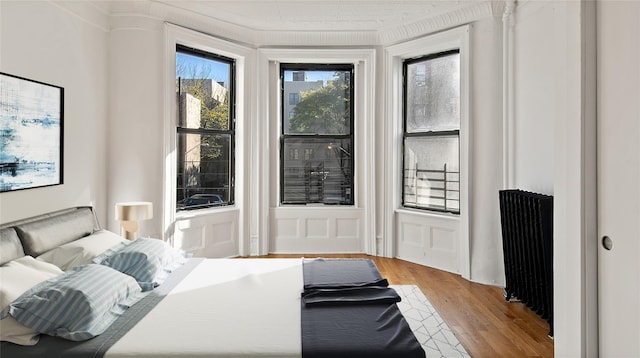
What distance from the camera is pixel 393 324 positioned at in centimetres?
206

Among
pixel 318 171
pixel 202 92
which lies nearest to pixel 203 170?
pixel 202 92

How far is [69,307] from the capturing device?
192cm

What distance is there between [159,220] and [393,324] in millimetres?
3145

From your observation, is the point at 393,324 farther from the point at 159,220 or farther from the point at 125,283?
the point at 159,220

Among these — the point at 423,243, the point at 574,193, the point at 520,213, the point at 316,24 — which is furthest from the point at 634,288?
the point at 316,24

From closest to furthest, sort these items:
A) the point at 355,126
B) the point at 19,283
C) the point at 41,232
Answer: the point at 19,283 < the point at 41,232 < the point at 355,126

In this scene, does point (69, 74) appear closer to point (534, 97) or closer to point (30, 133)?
point (30, 133)

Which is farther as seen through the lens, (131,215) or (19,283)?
(131,215)

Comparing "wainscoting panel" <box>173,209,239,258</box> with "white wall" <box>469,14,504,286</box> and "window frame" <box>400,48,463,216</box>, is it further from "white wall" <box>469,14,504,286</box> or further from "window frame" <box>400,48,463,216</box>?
"white wall" <box>469,14,504,286</box>

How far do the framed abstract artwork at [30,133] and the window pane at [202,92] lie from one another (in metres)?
1.51

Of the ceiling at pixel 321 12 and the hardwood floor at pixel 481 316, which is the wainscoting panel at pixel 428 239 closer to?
the hardwood floor at pixel 481 316

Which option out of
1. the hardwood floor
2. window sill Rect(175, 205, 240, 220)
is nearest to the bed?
the hardwood floor

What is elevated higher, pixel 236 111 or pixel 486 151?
pixel 236 111

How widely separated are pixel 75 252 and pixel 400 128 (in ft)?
12.8
